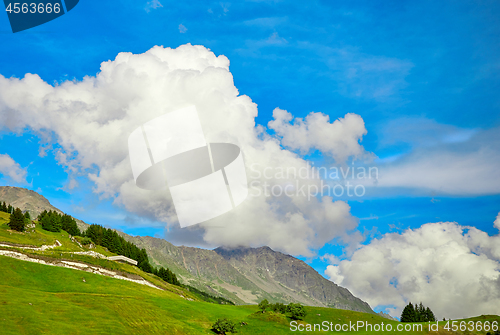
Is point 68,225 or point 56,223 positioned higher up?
point 68,225

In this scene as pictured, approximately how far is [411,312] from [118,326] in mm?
118465

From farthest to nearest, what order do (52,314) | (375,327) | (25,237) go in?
(25,237)
(375,327)
(52,314)

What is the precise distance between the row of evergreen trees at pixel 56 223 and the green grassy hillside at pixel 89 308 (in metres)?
20.2

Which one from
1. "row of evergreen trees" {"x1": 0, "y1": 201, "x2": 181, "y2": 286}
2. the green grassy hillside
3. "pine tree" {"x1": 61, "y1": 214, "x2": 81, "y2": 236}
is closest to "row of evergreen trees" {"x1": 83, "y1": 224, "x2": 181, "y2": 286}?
"row of evergreen trees" {"x1": 0, "y1": 201, "x2": 181, "y2": 286}

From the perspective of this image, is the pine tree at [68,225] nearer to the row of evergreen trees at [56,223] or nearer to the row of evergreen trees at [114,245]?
the row of evergreen trees at [56,223]

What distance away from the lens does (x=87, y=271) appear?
293 feet

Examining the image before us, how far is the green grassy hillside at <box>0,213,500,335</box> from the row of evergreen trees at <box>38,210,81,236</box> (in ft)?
66.2

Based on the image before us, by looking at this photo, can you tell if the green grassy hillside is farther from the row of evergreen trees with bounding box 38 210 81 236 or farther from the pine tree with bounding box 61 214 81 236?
the pine tree with bounding box 61 214 81 236

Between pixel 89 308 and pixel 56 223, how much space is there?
80.7m

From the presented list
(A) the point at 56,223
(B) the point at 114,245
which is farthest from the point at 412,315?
(A) the point at 56,223

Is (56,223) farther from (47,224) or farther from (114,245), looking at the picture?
(114,245)

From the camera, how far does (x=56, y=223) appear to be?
418 feet

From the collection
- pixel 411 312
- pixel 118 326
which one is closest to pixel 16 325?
pixel 118 326

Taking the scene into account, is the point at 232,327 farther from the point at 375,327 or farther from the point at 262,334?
the point at 375,327
